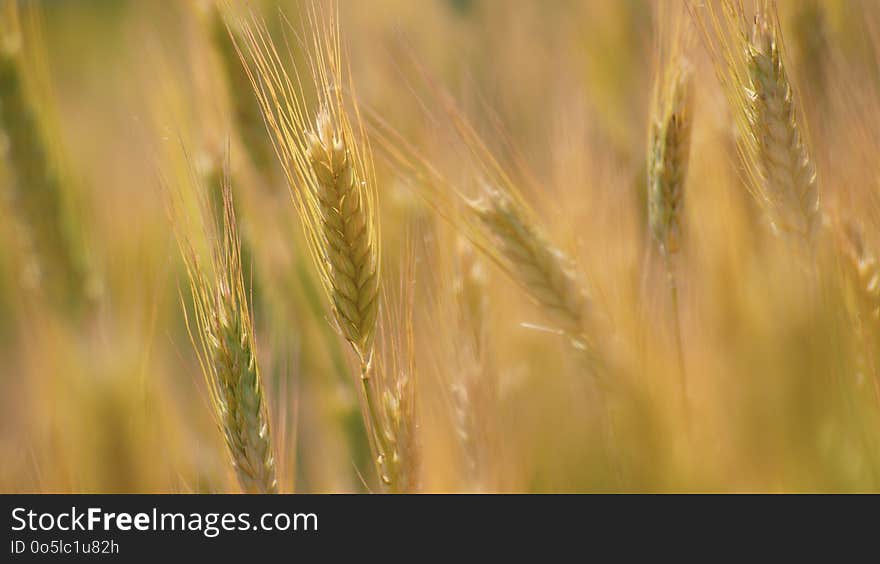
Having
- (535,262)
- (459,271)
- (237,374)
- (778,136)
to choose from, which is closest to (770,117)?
(778,136)

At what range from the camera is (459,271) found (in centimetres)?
93

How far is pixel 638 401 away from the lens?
69 cm

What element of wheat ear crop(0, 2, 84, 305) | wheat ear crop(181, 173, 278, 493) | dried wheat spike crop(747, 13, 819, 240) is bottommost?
wheat ear crop(181, 173, 278, 493)

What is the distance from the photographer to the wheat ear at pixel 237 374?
2.41ft

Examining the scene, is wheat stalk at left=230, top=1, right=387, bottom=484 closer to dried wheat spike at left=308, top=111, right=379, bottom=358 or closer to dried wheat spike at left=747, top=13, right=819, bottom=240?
dried wheat spike at left=308, top=111, right=379, bottom=358

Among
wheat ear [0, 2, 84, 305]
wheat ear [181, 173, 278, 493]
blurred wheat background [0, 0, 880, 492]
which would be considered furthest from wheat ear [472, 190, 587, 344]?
wheat ear [0, 2, 84, 305]

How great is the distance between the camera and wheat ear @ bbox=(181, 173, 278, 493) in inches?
28.9

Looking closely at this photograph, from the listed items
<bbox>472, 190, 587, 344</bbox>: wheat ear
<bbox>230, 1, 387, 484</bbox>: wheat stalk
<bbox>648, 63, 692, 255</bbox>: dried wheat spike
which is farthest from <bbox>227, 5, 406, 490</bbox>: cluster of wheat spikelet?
<bbox>648, 63, 692, 255</bbox>: dried wheat spike

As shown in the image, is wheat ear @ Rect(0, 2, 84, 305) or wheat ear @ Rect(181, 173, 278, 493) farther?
wheat ear @ Rect(0, 2, 84, 305)

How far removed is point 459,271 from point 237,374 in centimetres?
29

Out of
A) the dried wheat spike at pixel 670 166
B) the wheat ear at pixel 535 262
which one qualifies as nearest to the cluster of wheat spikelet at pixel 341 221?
the wheat ear at pixel 535 262

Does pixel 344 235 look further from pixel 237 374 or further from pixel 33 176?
pixel 33 176

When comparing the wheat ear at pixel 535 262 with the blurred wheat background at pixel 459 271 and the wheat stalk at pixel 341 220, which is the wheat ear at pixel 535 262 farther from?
the wheat stalk at pixel 341 220

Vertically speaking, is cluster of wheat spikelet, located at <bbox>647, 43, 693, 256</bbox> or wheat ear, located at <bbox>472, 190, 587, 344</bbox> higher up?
cluster of wheat spikelet, located at <bbox>647, 43, 693, 256</bbox>
